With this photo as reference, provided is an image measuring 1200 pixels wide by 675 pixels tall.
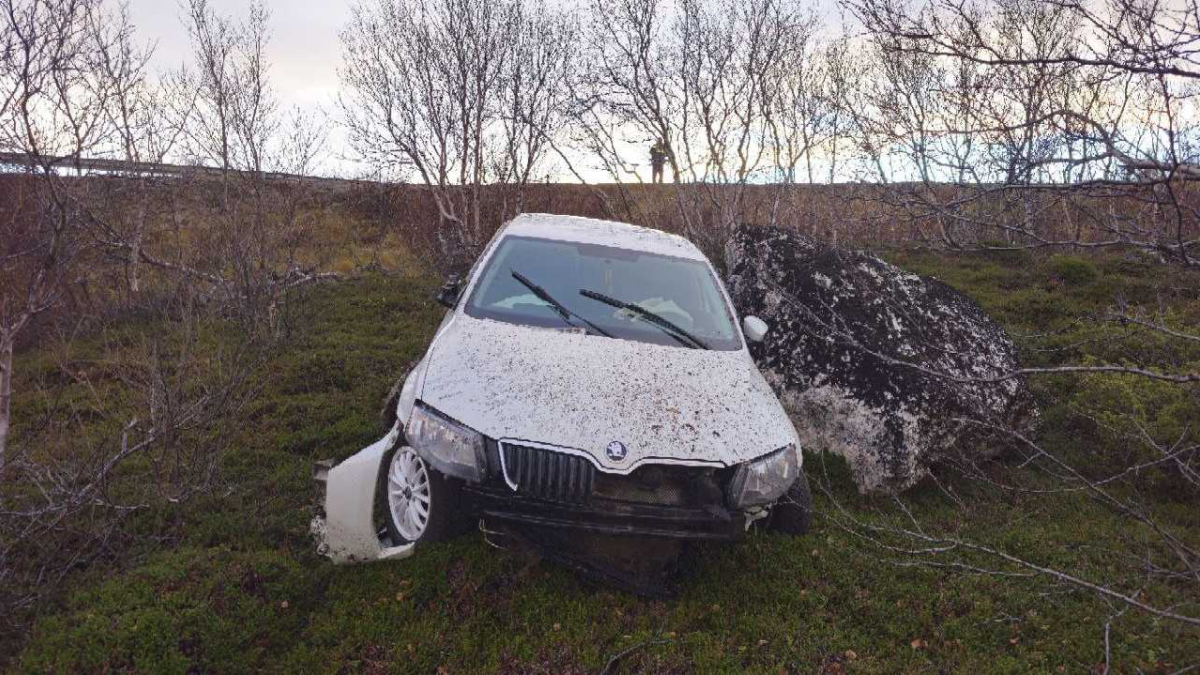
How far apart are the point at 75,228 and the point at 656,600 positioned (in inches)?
240

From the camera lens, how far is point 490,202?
16.0 meters

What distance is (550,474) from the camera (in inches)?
124

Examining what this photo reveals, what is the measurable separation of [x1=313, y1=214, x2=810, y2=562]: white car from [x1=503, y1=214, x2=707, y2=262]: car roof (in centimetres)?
45

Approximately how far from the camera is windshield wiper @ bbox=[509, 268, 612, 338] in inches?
164

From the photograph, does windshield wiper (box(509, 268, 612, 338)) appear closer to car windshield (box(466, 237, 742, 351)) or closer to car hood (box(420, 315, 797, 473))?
car windshield (box(466, 237, 742, 351))

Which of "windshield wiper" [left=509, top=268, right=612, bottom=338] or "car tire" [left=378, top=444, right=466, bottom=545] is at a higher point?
"windshield wiper" [left=509, top=268, right=612, bottom=338]

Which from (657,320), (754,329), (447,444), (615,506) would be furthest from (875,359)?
(447,444)

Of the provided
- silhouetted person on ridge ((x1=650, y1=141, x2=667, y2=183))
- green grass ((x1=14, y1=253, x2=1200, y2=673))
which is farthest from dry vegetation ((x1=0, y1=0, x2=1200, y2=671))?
silhouetted person on ridge ((x1=650, y1=141, x2=667, y2=183))

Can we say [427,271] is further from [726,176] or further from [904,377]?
[904,377]

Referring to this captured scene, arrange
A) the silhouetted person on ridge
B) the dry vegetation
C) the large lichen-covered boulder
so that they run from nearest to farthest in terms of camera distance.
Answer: the dry vegetation, the large lichen-covered boulder, the silhouetted person on ridge

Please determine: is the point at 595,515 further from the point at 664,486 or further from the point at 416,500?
the point at 416,500

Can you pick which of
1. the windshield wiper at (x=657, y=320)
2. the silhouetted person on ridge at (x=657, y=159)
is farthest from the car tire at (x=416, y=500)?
the silhouetted person on ridge at (x=657, y=159)

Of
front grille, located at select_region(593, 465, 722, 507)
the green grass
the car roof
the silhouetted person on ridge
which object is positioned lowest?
the green grass

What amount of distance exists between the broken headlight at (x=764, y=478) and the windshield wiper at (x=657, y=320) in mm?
926
